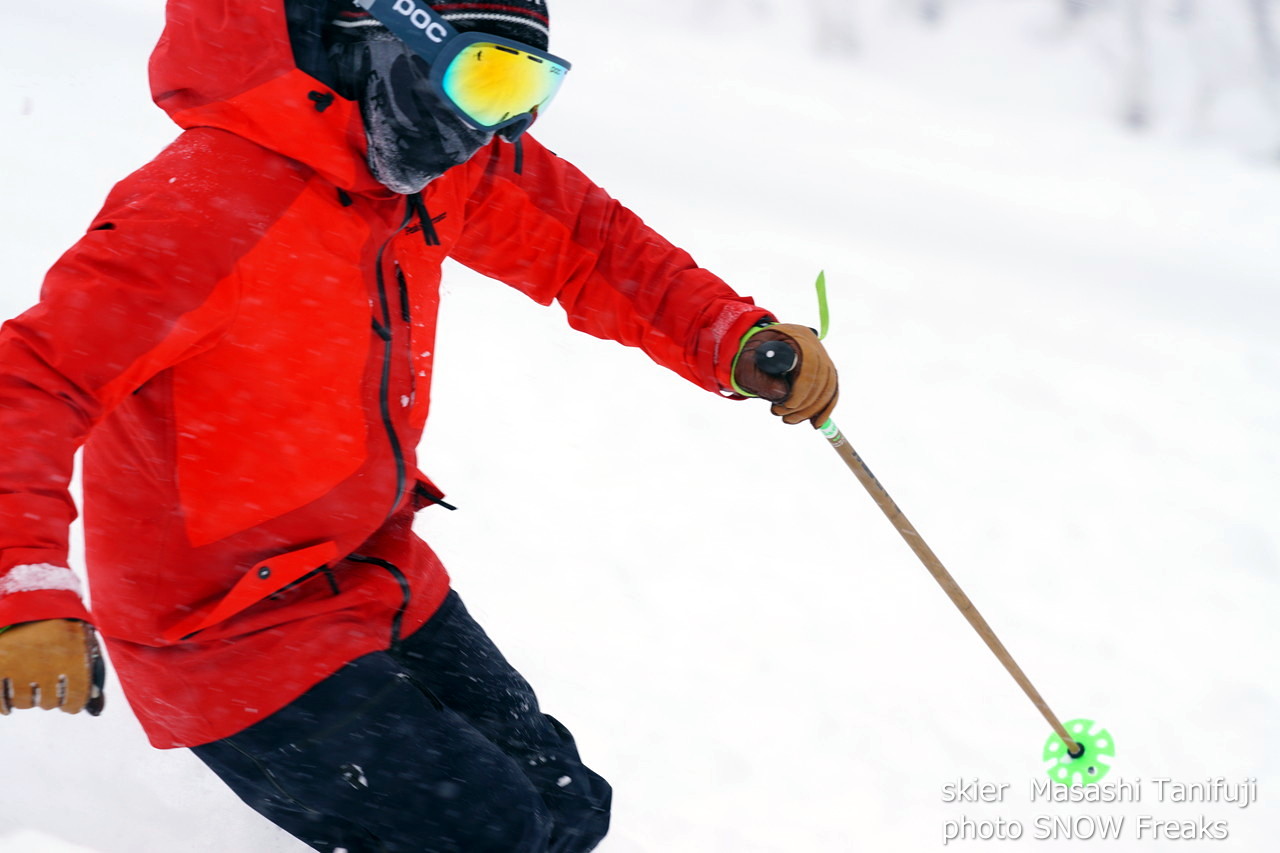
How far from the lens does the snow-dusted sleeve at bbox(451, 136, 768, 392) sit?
7.57 ft

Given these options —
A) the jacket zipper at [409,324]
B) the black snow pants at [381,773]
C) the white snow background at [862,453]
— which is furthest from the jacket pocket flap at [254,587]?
the white snow background at [862,453]

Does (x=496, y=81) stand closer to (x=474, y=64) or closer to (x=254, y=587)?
(x=474, y=64)

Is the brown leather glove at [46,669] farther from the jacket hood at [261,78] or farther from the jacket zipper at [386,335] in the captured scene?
the jacket hood at [261,78]

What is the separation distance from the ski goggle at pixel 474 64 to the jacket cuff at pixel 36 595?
966 millimetres

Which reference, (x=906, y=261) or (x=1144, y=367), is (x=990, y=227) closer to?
(x=906, y=261)

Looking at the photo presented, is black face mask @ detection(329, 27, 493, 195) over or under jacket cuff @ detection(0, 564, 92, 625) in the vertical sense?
over

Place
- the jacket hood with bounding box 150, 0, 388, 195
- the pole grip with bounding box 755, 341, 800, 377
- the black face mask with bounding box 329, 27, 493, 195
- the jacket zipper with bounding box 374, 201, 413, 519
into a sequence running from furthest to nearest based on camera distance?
1. the pole grip with bounding box 755, 341, 800, 377
2. the jacket zipper with bounding box 374, 201, 413, 519
3. the black face mask with bounding box 329, 27, 493, 195
4. the jacket hood with bounding box 150, 0, 388, 195

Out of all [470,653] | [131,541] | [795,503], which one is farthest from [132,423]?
[795,503]

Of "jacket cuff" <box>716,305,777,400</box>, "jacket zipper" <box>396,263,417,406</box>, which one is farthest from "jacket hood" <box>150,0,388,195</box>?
"jacket cuff" <box>716,305,777,400</box>

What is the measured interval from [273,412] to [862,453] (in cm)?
318

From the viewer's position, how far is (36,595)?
4.37 feet

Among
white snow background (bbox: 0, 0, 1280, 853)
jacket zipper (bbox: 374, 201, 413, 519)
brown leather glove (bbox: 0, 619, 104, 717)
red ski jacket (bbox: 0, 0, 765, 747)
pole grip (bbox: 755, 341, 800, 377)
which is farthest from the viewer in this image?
white snow background (bbox: 0, 0, 1280, 853)

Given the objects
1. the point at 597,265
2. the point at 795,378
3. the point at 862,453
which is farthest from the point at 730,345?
the point at 862,453

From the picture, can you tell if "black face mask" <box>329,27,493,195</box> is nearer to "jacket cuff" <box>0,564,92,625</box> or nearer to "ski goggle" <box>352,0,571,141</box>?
"ski goggle" <box>352,0,571,141</box>
